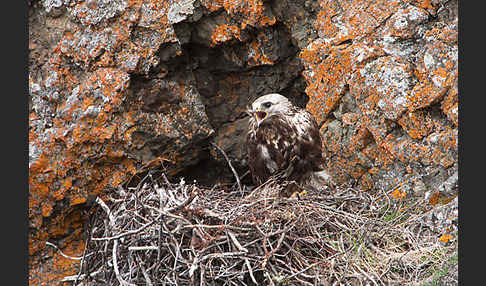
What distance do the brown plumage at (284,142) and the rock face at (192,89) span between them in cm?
24

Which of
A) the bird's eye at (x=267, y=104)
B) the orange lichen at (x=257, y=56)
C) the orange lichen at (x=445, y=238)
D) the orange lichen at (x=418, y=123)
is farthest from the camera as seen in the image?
the orange lichen at (x=257, y=56)

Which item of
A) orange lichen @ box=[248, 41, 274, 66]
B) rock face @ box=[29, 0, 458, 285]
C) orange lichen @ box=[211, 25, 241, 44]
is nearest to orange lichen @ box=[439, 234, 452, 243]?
rock face @ box=[29, 0, 458, 285]

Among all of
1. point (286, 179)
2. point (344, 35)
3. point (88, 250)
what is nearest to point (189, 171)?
point (286, 179)

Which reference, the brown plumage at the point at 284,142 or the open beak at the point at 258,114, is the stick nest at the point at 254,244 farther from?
the open beak at the point at 258,114

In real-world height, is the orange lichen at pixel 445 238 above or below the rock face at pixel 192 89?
below

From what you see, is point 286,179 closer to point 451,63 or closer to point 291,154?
point 291,154

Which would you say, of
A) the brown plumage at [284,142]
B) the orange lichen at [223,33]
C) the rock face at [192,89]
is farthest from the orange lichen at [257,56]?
the brown plumage at [284,142]

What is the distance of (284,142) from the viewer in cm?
418

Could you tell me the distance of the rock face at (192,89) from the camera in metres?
3.84

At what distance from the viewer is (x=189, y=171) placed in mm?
4895

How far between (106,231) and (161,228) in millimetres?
616

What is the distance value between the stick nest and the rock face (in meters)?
0.39

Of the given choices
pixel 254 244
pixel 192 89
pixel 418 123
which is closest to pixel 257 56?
pixel 192 89

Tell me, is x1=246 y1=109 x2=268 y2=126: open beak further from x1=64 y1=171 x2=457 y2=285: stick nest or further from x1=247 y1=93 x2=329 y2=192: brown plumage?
x1=64 y1=171 x2=457 y2=285: stick nest
